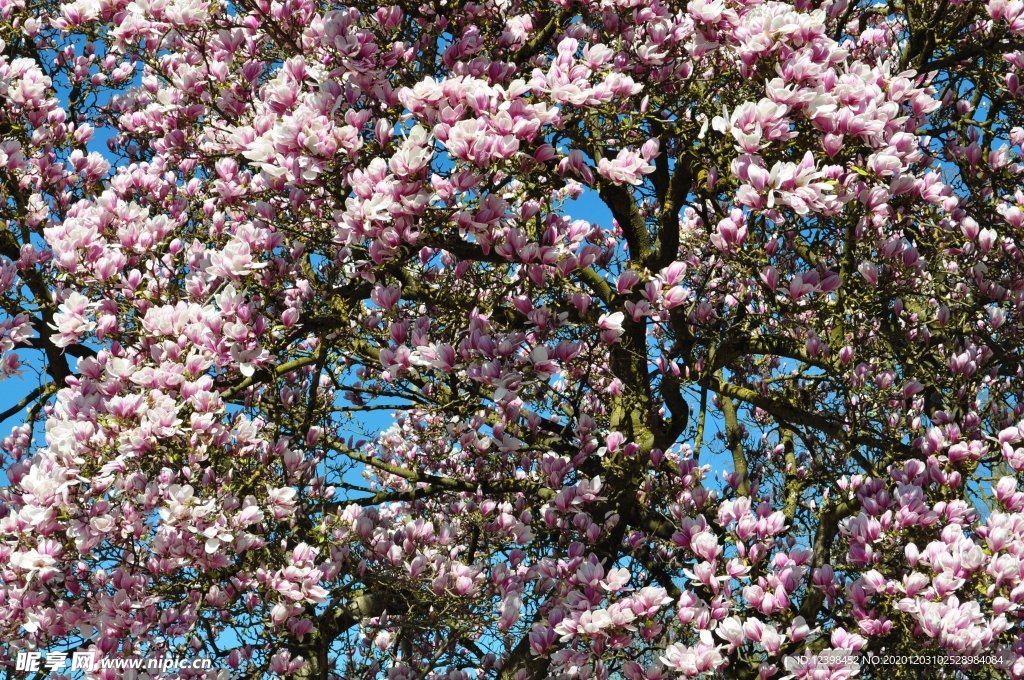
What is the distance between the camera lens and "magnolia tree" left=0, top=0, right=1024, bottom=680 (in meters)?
4.07

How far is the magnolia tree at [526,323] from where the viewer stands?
4070 mm

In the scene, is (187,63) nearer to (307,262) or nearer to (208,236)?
(208,236)

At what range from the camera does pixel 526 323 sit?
4750 millimetres

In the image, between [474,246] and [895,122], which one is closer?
[895,122]

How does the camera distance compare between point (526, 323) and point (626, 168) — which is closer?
point (626, 168)

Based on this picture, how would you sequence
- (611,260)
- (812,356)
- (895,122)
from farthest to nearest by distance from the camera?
(611,260) < (812,356) < (895,122)

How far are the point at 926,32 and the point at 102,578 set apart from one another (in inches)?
235

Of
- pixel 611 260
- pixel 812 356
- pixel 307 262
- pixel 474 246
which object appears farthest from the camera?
pixel 307 262

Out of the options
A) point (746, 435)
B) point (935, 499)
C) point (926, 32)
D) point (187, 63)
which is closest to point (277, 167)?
point (187, 63)

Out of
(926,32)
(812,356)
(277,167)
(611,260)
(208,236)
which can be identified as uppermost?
(926,32)

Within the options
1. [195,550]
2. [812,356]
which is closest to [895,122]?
[812,356]

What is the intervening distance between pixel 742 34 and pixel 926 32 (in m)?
2.57

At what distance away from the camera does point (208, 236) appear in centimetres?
613

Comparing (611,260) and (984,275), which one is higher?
(611,260)
